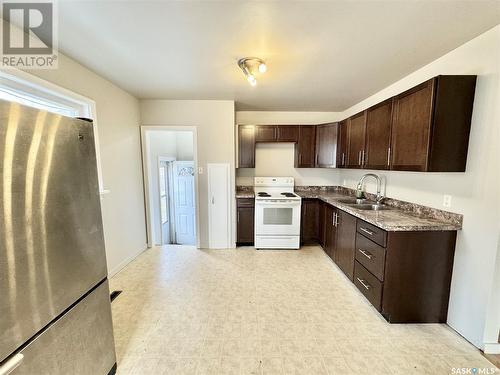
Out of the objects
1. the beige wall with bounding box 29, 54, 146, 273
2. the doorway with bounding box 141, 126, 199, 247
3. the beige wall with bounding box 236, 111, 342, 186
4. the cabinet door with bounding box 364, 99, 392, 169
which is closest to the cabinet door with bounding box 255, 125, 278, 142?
the beige wall with bounding box 236, 111, 342, 186

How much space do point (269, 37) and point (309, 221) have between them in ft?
9.19

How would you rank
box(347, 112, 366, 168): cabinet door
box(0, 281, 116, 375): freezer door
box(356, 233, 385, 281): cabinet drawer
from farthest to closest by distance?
box(347, 112, 366, 168): cabinet door < box(356, 233, 385, 281): cabinet drawer < box(0, 281, 116, 375): freezer door

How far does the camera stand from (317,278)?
8.84 feet

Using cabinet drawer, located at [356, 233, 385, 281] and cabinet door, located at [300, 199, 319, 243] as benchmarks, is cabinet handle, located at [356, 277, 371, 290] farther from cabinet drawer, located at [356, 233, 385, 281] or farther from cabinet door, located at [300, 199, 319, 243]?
cabinet door, located at [300, 199, 319, 243]

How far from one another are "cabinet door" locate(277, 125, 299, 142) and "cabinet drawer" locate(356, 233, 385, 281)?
2.13 meters

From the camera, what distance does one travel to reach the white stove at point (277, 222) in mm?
3457

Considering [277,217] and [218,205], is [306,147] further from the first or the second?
[218,205]

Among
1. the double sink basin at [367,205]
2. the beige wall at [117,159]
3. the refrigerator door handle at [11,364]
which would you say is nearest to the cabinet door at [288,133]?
the double sink basin at [367,205]

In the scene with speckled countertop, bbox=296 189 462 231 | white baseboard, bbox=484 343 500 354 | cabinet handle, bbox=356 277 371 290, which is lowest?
white baseboard, bbox=484 343 500 354

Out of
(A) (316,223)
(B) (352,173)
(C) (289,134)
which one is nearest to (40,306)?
(A) (316,223)

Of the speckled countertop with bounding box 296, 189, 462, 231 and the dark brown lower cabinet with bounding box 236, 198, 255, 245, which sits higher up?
the speckled countertop with bounding box 296, 189, 462, 231

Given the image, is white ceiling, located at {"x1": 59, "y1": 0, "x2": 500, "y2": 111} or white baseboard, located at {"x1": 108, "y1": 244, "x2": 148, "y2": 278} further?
white baseboard, located at {"x1": 108, "y1": 244, "x2": 148, "y2": 278}

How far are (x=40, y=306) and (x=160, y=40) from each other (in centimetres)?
194

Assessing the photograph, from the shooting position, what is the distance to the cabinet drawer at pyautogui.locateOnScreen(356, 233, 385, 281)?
76.2 inches
